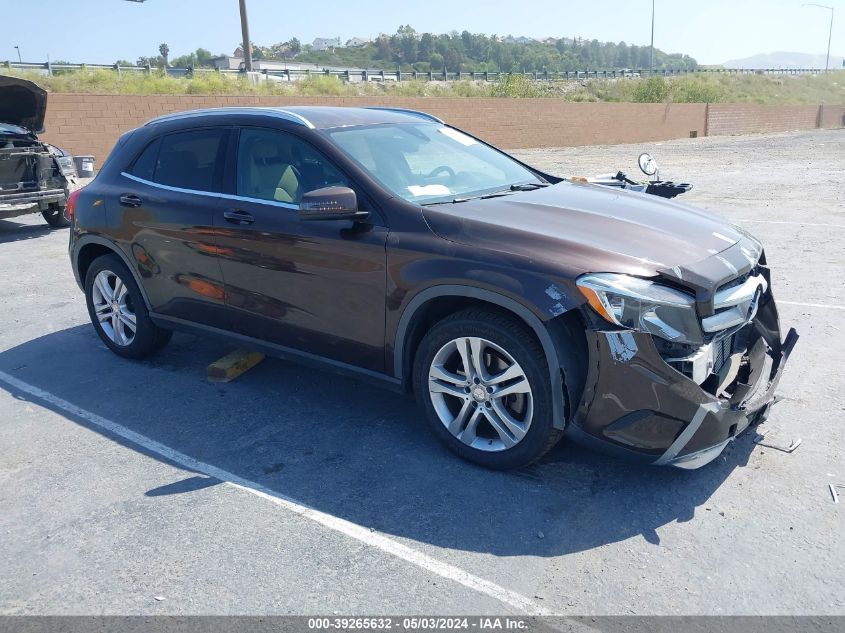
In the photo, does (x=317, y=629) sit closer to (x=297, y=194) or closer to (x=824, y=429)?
(x=297, y=194)

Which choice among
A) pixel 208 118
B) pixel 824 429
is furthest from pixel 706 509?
pixel 208 118

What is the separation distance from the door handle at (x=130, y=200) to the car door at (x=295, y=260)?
2.96 ft

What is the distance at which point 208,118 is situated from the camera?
16.5ft

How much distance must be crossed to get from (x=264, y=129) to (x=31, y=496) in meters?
2.45

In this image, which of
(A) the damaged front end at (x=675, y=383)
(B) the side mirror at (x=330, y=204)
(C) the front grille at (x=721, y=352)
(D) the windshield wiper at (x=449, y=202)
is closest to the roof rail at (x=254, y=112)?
(B) the side mirror at (x=330, y=204)

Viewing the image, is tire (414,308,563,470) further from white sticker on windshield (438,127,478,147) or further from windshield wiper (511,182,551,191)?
white sticker on windshield (438,127,478,147)

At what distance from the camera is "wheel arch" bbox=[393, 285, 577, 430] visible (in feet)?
11.3

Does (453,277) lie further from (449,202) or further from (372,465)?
(372,465)

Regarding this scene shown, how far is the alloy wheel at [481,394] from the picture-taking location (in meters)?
3.68

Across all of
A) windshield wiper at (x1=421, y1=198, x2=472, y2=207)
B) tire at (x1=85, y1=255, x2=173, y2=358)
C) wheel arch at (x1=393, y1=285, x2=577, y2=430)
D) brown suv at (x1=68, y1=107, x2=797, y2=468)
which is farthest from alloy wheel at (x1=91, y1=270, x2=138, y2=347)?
windshield wiper at (x1=421, y1=198, x2=472, y2=207)

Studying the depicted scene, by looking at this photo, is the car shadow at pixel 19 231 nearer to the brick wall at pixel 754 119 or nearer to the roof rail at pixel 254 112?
the roof rail at pixel 254 112

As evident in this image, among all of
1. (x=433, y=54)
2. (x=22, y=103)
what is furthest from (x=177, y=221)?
(x=433, y=54)

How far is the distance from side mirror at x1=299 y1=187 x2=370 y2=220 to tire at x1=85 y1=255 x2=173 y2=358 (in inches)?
83.7

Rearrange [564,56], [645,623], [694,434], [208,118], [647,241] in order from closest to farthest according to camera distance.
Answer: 1. [645,623]
2. [694,434]
3. [647,241]
4. [208,118]
5. [564,56]
